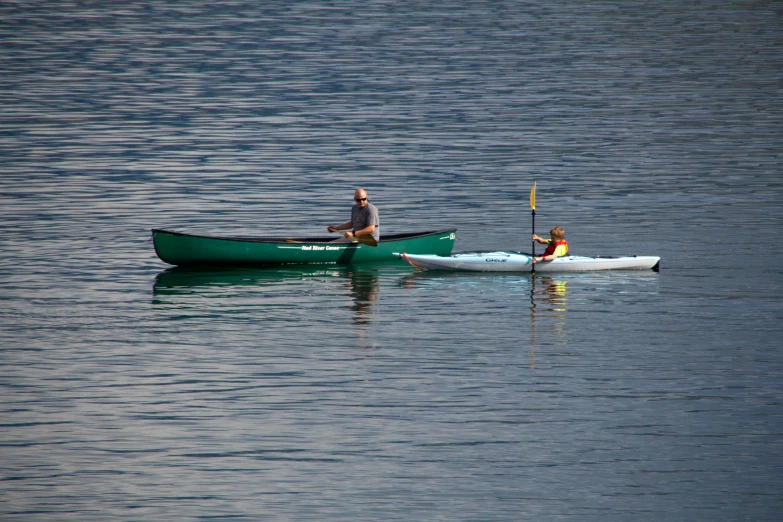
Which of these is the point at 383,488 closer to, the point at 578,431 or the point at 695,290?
the point at 578,431

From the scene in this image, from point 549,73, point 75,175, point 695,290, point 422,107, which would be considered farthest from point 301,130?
point 695,290

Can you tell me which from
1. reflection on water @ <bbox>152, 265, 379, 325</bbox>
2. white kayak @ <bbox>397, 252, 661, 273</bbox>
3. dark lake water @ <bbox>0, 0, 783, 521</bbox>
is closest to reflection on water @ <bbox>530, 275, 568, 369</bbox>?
dark lake water @ <bbox>0, 0, 783, 521</bbox>

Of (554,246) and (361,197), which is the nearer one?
(554,246)

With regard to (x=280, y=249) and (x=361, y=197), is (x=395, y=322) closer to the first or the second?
(x=361, y=197)

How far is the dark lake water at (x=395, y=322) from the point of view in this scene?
1631 centimetres

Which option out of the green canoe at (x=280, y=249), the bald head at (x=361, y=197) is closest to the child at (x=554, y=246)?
the green canoe at (x=280, y=249)

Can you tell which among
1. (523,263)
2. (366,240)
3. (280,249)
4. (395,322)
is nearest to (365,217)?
(366,240)

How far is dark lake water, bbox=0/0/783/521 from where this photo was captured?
1631 centimetres

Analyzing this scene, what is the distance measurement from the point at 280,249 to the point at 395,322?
21.9 feet

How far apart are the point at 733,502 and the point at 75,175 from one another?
39.7 metres

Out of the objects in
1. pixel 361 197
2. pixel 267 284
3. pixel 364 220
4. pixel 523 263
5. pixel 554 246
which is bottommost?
pixel 267 284

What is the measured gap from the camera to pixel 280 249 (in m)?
31.5

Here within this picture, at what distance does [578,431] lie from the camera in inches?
720

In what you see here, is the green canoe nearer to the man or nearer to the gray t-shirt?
the man
